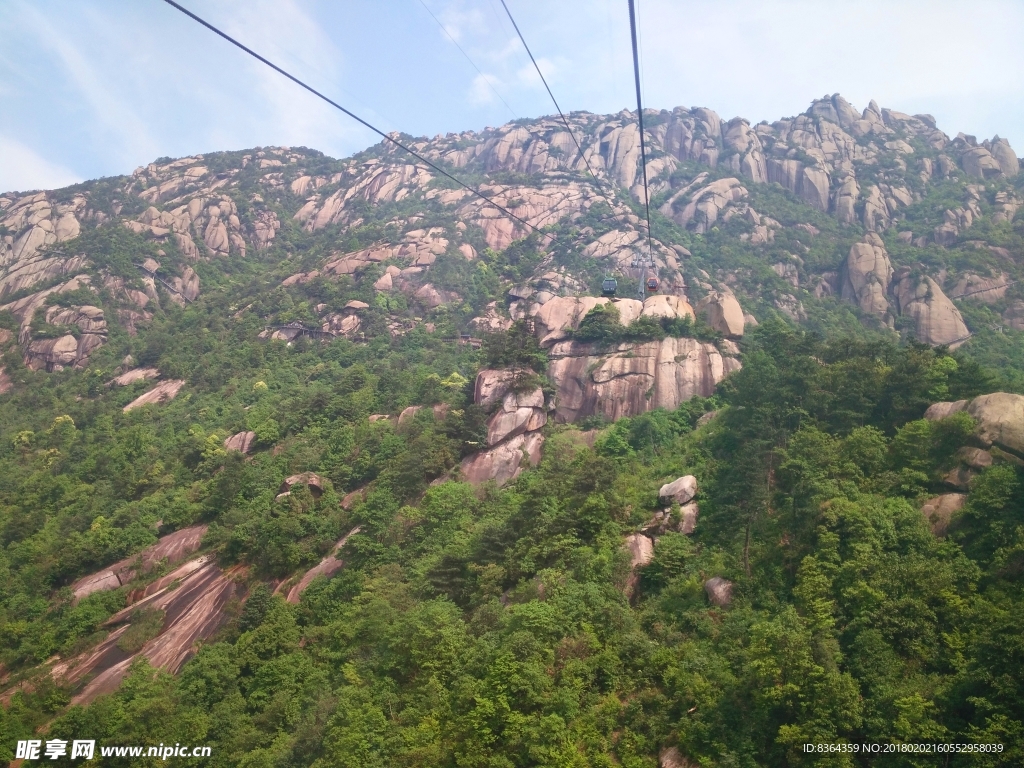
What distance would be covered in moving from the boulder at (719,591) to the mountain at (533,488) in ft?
0.34

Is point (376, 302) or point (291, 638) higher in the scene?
point (376, 302)

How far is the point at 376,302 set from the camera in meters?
71.4

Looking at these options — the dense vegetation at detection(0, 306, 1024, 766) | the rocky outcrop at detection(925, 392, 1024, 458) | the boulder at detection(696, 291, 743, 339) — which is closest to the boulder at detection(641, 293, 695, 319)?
the boulder at detection(696, 291, 743, 339)

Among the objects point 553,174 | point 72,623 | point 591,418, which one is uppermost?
point 553,174

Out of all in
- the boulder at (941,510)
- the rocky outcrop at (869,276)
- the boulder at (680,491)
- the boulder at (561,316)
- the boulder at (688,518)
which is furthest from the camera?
the rocky outcrop at (869,276)

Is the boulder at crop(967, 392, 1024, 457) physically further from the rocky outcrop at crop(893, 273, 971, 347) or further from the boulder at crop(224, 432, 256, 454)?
the boulder at crop(224, 432, 256, 454)

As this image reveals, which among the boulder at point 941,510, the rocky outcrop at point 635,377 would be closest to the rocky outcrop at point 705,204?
the rocky outcrop at point 635,377

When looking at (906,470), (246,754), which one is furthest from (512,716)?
(906,470)

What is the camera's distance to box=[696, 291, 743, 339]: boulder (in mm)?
44625

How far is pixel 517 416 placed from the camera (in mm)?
38344

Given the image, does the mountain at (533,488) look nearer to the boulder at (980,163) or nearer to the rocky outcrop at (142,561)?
the rocky outcrop at (142,561)

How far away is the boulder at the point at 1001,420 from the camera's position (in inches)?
853

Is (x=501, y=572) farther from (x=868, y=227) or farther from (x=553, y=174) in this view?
(x=553, y=174)

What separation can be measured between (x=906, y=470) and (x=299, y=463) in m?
32.4
